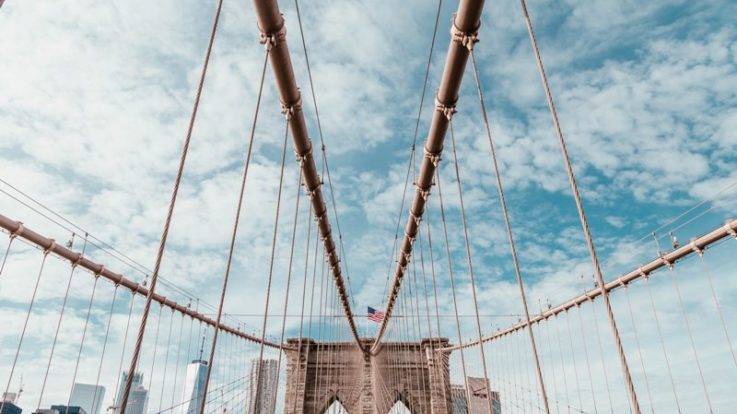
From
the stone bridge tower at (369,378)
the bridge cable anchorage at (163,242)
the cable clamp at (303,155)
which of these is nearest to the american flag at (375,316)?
the stone bridge tower at (369,378)

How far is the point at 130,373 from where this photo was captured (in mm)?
2693

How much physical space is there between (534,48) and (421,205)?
8.62 meters

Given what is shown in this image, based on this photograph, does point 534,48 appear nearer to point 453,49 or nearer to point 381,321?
point 453,49

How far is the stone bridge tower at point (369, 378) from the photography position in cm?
3109

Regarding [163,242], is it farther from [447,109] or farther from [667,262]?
[667,262]

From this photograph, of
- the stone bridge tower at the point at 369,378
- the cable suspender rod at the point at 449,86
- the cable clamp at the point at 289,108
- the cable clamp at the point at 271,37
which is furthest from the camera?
the stone bridge tower at the point at 369,378

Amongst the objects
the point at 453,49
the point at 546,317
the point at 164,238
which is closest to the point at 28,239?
the point at 164,238

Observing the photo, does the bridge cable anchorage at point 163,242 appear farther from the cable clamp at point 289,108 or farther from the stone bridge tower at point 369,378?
the stone bridge tower at point 369,378

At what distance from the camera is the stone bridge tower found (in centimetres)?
3109

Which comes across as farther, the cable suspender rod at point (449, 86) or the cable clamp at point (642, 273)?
the cable clamp at point (642, 273)

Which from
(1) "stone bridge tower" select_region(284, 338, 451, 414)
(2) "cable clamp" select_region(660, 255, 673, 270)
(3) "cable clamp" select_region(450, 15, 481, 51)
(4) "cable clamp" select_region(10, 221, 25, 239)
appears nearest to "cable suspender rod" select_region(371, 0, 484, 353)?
(3) "cable clamp" select_region(450, 15, 481, 51)

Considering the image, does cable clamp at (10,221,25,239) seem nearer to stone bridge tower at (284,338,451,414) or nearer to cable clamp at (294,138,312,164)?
cable clamp at (294,138,312,164)

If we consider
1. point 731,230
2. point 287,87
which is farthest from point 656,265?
point 287,87

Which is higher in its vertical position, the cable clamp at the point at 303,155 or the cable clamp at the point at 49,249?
the cable clamp at the point at 303,155
